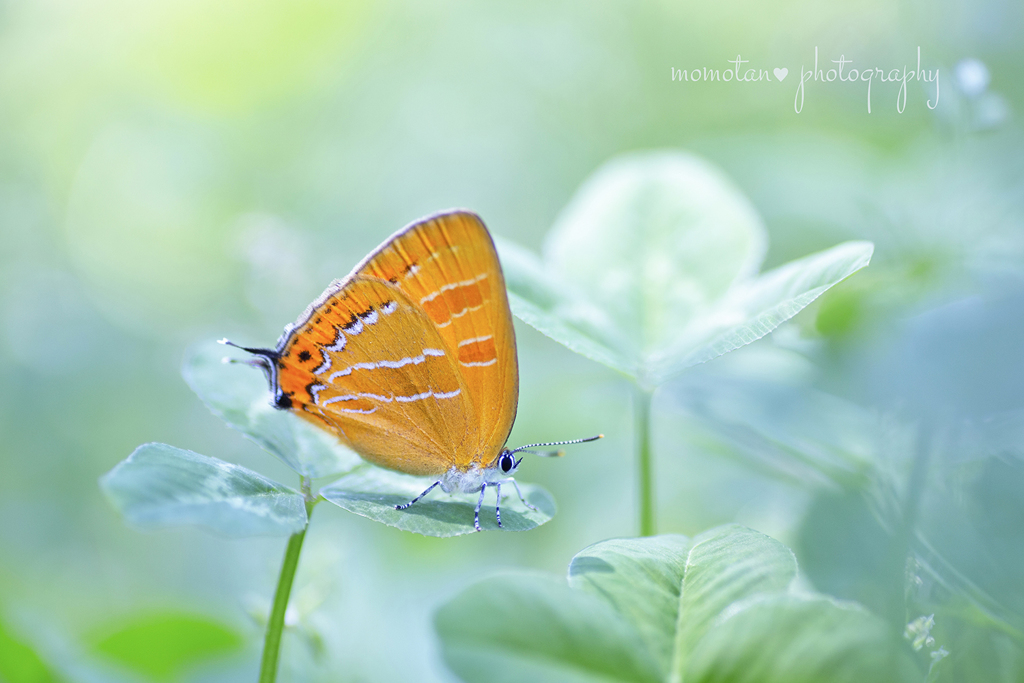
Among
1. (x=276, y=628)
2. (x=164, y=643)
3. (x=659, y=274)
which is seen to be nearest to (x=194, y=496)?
(x=276, y=628)

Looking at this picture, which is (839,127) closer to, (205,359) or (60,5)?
(205,359)

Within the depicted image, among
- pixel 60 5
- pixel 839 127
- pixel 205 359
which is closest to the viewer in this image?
pixel 205 359

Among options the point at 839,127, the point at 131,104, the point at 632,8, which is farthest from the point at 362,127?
the point at 839,127

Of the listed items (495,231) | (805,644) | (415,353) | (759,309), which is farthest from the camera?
(495,231)

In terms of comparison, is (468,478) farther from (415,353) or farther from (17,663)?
(17,663)

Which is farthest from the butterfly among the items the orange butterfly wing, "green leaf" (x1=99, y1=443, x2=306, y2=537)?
"green leaf" (x1=99, y1=443, x2=306, y2=537)

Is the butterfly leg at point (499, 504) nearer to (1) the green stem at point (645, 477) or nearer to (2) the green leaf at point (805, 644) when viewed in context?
(1) the green stem at point (645, 477)
